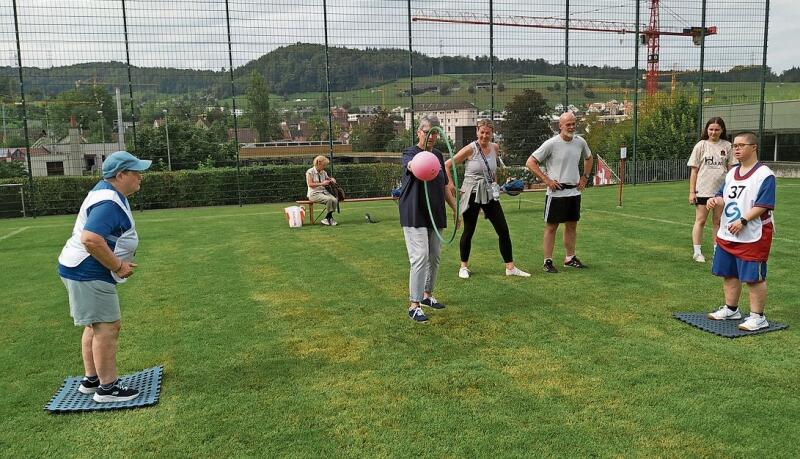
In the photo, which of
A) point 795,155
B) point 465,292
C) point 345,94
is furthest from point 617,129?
point 465,292

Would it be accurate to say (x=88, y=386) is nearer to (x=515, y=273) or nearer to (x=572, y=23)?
(x=515, y=273)

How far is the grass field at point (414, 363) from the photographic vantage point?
3508mm

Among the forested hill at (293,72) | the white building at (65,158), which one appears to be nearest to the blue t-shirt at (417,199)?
the forested hill at (293,72)

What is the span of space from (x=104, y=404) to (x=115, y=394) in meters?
0.09

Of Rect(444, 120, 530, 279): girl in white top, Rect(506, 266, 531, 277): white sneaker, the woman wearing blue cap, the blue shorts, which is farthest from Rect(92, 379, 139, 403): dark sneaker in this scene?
the blue shorts

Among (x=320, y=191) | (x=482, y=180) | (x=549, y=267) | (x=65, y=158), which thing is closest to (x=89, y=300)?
(x=482, y=180)

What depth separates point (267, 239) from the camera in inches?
441

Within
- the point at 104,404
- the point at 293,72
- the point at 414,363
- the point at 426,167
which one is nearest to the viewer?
the point at 104,404

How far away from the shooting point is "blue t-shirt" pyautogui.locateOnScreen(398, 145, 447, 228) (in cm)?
570

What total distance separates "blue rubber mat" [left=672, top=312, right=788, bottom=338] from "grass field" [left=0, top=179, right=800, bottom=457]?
0.41 ft

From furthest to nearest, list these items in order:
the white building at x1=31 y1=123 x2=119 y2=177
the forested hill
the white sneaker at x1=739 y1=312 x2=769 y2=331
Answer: the white building at x1=31 y1=123 x2=119 y2=177
the forested hill
the white sneaker at x1=739 y1=312 x2=769 y2=331

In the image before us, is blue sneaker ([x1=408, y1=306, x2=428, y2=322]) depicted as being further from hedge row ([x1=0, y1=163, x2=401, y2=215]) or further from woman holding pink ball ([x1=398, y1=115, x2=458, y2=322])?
hedge row ([x1=0, y1=163, x2=401, y2=215])

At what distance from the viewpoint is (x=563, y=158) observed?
7.53 m

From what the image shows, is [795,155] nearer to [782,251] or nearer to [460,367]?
[782,251]
